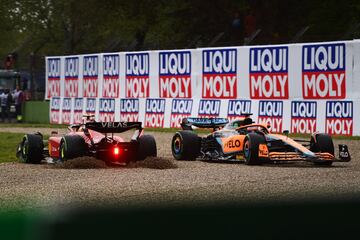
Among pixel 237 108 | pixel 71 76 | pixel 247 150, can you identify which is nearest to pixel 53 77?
pixel 71 76

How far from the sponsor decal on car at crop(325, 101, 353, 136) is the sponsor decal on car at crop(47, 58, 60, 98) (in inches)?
551

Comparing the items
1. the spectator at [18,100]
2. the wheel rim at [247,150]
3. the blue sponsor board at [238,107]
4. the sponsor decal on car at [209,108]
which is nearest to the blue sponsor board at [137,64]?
the sponsor decal on car at [209,108]

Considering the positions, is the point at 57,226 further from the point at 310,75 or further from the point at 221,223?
the point at 310,75

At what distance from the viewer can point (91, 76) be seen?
3164 centimetres

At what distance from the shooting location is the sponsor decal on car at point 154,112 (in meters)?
27.9

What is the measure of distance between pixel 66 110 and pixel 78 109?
1.09 m

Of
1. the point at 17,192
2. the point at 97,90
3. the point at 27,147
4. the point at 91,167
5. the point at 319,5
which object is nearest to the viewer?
the point at 17,192

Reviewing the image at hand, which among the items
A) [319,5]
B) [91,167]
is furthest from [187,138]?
[319,5]

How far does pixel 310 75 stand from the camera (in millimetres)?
23172

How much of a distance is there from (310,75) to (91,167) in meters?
9.92

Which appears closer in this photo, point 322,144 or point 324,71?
point 322,144

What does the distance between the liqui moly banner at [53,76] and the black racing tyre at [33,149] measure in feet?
60.8

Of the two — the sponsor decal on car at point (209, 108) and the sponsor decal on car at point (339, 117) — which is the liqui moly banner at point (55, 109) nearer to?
the sponsor decal on car at point (209, 108)

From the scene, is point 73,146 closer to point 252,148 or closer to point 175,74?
point 252,148
